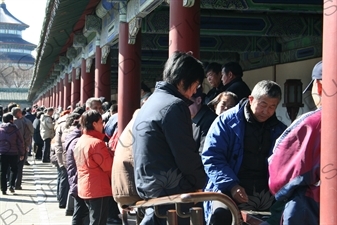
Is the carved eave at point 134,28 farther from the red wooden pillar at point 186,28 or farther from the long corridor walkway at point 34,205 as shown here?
the long corridor walkway at point 34,205

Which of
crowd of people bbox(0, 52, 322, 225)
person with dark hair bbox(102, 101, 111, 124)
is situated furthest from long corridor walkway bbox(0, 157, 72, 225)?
crowd of people bbox(0, 52, 322, 225)

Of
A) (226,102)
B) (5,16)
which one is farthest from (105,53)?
(5,16)

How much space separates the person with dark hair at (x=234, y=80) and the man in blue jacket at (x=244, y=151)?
69.7 inches

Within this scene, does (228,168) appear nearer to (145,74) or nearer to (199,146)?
(199,146)

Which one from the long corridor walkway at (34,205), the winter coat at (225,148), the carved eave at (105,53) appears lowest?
the long corridor walkway at (34,205)

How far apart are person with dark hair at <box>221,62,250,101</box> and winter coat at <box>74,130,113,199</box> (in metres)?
1.42

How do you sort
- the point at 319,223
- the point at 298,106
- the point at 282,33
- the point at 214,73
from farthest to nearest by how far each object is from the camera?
the point at 298,106 → the point at 282,33 → the point at 214,73 → the point at 319,223

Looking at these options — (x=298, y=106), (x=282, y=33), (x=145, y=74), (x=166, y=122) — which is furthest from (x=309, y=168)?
(x=145, y=74)

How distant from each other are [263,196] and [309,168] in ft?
4.56

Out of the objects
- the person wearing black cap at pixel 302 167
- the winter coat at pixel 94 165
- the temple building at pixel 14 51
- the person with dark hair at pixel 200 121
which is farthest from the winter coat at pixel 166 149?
the temple building at pixel 14 51

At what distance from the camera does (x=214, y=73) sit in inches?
271

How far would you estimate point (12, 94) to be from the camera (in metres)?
63.1

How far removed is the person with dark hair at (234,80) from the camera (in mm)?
6391

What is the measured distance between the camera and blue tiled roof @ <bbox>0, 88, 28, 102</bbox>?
61.9 m
